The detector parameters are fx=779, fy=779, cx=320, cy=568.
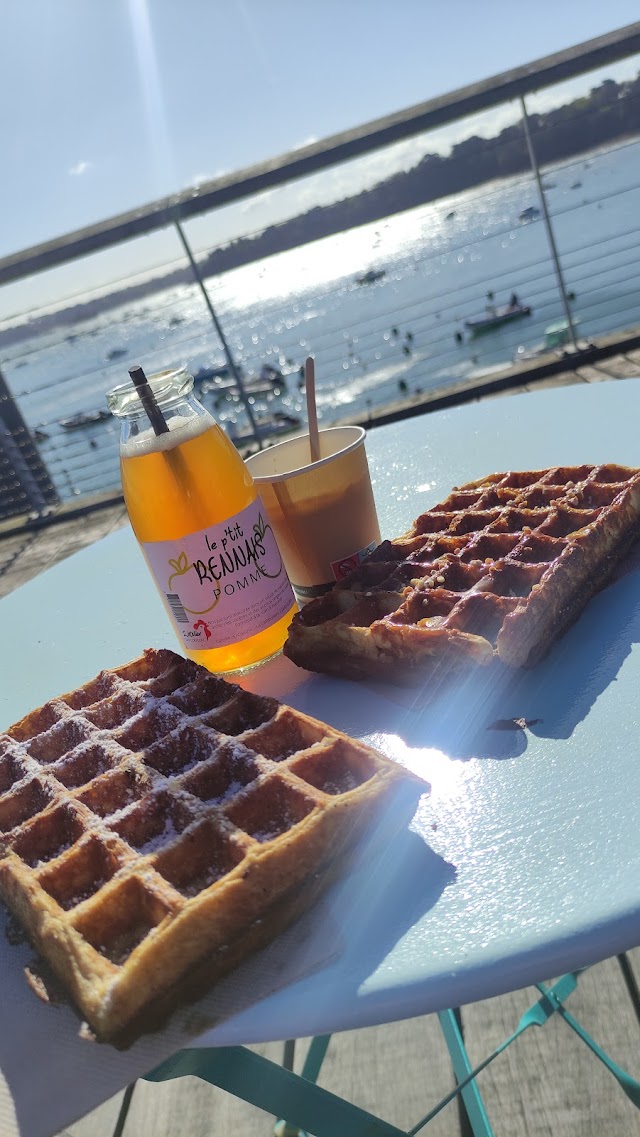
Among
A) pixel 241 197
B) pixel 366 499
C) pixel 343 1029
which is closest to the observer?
pixel 343 1029

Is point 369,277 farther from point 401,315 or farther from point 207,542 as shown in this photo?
point 401,315

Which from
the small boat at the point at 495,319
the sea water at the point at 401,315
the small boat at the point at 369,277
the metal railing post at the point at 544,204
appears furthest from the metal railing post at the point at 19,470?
the small boat at the point at 495,319

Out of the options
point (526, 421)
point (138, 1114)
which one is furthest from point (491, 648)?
point (138, 1114)

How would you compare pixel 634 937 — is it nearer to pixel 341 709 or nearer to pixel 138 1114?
pixel 341 709

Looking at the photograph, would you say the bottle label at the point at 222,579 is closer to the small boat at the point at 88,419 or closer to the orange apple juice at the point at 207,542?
the orange apple juice at the point at 207,542

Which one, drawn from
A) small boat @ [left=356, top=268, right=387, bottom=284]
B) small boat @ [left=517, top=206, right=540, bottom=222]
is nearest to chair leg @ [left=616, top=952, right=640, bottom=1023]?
small boat @ [left=517, top=206, right=540, bottom=222]
